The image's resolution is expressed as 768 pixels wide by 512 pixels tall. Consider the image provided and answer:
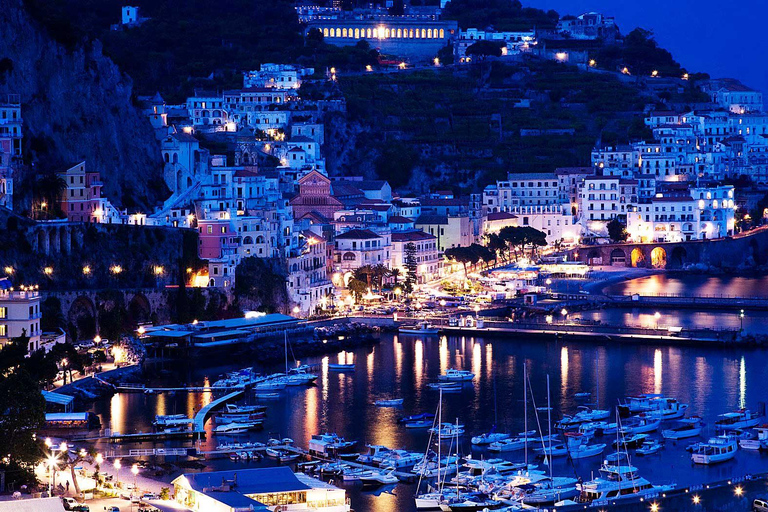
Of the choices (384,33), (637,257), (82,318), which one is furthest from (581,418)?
(384,33)

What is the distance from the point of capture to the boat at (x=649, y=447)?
3644 cm

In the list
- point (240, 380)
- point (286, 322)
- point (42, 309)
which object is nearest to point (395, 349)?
point (286, 322)

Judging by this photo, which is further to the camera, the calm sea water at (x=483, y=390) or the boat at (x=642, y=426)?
the boat at (x=642, y=426)

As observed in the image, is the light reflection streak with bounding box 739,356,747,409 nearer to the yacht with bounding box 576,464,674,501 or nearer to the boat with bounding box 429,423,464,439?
the boat with bounding box 429,423,464,439

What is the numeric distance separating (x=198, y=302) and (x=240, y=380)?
24.2 feet

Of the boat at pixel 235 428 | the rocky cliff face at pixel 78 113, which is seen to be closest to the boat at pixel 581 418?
the boat at pixel 235 428

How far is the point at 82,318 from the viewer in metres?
47.7

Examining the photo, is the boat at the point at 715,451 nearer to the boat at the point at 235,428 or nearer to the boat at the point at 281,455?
the boat at the point at 281,455

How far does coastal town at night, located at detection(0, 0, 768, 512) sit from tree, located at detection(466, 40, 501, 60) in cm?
22

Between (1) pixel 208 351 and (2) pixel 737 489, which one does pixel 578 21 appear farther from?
(2) pixel 737 489

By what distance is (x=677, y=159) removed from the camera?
3184 inches

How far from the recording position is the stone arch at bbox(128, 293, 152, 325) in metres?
49.7

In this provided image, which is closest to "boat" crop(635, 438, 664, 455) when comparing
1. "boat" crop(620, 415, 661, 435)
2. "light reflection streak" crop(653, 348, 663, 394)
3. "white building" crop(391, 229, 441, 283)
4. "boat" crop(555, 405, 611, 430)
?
"boat" crop(620, 415, 661, 435)

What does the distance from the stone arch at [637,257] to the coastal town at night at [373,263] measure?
0.27 m
